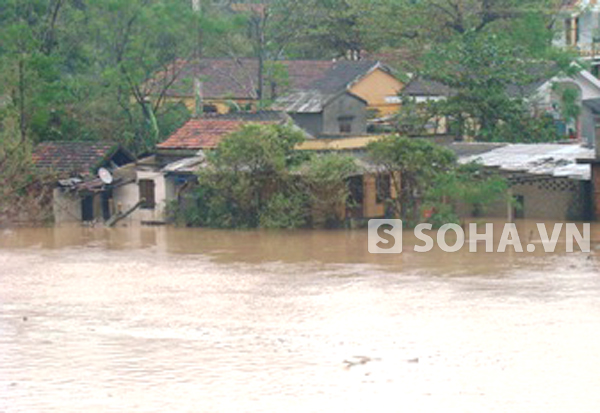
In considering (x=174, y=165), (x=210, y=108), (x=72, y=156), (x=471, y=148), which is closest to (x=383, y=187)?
(x=471, y=148)

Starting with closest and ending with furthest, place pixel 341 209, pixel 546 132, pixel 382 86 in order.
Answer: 1. pixel 341 209
2. pixel 546 132
3. pixel 382 86

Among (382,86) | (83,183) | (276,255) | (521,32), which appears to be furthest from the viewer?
(382,86)

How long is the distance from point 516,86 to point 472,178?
32.4 ft

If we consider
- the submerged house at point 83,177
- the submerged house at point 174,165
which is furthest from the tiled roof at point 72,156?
the submerged house at point 174,165

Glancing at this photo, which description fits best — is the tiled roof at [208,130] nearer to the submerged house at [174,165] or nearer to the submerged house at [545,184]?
the submerged house at [174,165]

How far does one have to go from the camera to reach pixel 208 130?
27422 millimetres

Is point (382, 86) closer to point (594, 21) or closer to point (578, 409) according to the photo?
point (594, 21)

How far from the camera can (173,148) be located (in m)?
27.1

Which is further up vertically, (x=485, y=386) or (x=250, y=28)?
(x=250, y=28)

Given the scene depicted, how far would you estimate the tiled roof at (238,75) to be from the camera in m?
35.6

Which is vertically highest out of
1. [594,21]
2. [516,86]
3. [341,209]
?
[594,21]

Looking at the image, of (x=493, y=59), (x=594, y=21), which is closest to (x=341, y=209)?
(x=493, y=59)

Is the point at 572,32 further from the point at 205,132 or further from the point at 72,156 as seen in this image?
the point at 72,156

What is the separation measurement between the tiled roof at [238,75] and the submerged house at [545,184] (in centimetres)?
1068
